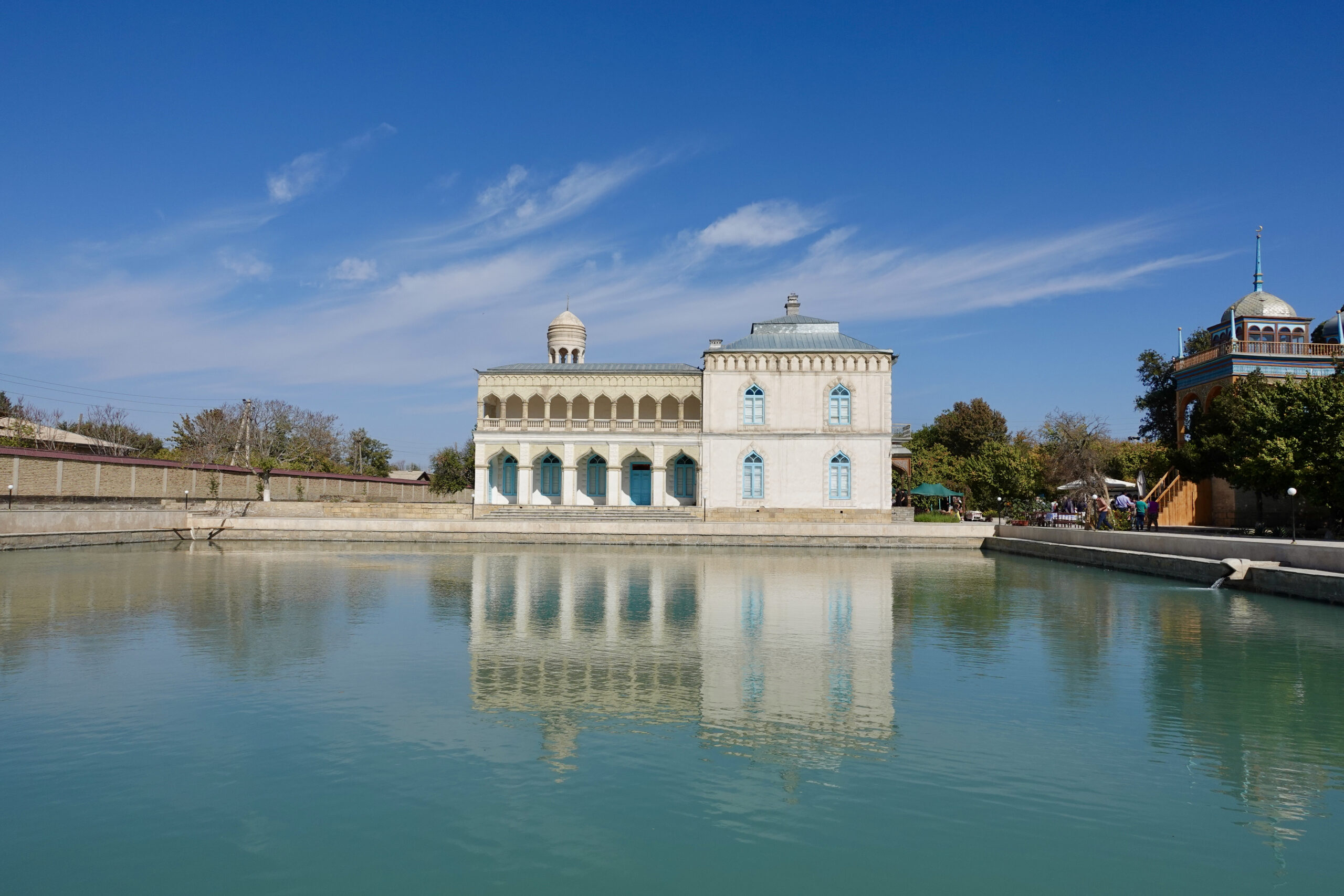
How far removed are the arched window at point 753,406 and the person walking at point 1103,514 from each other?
1280 cm

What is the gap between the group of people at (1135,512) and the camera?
1093 inches

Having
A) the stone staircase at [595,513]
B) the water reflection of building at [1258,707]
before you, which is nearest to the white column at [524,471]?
the stone staircase at [595,513]

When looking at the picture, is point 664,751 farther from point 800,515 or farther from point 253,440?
point 253,440

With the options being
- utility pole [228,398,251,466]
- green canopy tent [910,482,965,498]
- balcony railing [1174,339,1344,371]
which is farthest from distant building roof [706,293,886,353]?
utility pole [228,398,251,466]

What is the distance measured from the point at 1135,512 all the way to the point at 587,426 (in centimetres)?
2067

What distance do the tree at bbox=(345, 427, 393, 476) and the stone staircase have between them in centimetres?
3414

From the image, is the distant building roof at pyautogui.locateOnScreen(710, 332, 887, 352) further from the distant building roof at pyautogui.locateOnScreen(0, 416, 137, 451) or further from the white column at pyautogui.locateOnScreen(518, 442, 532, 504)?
the distant building roof at pyautogui.locateOnScreen(0, 416, 137, 451)

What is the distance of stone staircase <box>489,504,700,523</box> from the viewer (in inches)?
1325

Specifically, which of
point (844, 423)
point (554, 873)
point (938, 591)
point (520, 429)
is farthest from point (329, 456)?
point (554, 873)

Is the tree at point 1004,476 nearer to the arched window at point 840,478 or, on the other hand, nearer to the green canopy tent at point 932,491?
the green canopy tent at point 932,491

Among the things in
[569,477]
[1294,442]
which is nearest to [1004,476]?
[1294,442]

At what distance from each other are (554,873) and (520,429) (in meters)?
32.7

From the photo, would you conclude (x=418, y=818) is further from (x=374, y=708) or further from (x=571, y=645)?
(x=571, y=645)

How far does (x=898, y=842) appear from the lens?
537 cm
